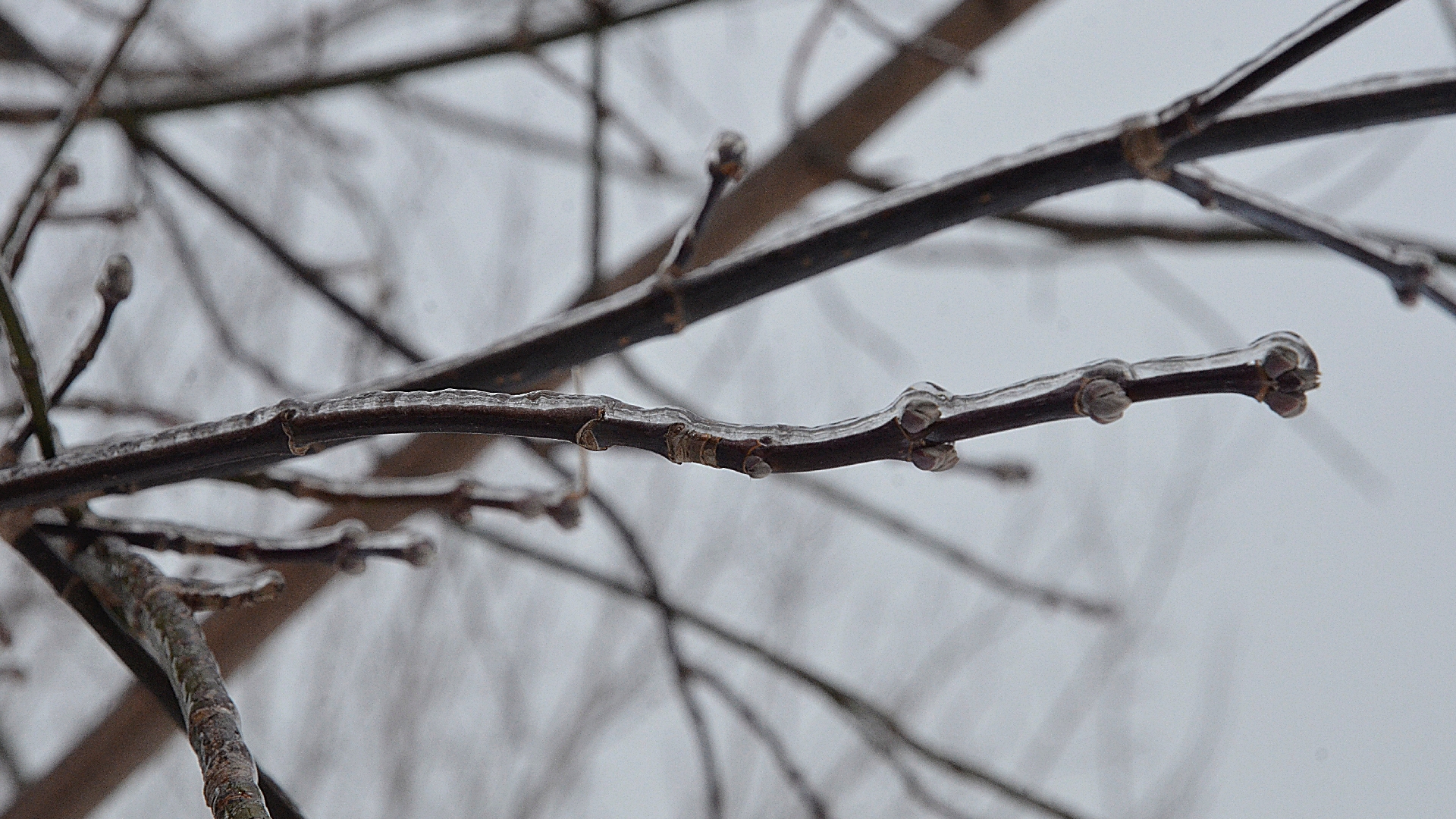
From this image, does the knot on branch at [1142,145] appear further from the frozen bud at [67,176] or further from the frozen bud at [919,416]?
the frozen bud at [67,176]

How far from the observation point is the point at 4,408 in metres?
0.81

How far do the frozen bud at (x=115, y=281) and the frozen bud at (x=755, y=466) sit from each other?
1.05 feet

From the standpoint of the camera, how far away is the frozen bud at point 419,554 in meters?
0.47

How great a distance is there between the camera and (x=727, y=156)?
458 mm

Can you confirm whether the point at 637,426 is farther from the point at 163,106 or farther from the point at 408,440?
the point at 163,106

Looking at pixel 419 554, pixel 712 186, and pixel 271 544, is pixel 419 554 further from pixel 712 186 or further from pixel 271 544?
pixel 712 186

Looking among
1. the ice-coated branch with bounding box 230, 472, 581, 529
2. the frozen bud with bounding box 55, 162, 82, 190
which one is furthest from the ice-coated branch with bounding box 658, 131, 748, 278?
the frozen bud with bounding box 55, 162, 82, 190

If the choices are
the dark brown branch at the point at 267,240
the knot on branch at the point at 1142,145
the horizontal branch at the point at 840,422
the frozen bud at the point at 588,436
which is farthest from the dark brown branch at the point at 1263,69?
the dark brown branch at the point at 267,240

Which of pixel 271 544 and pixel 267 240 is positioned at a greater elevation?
pixel 267 240

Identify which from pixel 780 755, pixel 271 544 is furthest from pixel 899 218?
pixel 780 755

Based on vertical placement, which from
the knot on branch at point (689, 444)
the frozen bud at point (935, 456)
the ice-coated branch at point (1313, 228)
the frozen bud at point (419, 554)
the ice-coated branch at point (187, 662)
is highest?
the ice-coated branch at point (1313, 228)

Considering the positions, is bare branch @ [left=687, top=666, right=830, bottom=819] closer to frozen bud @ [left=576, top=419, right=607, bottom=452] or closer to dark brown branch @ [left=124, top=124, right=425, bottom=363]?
dark brown branch @ [left=124, top=124, right=425, bottom=363]

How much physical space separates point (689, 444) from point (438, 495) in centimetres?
27

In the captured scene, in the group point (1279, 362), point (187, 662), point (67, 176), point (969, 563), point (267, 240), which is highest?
point (969, 563)
